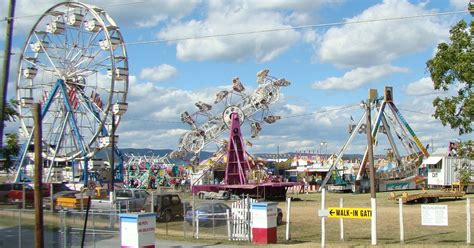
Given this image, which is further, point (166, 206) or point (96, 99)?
point (96, 99)

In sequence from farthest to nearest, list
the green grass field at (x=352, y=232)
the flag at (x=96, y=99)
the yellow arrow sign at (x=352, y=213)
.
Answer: the flag at (x=96, y=99), the green grass field at (x=352, y=232), the yellow arrow sign at (x=352, y=213)

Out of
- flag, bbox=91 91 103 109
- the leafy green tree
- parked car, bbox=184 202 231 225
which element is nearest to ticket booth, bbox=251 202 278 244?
parked car, bbox=184 202 231 225

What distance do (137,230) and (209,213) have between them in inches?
362

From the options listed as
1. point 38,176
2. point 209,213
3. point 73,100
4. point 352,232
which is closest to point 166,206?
point 209,213

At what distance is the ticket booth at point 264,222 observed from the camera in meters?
22.4

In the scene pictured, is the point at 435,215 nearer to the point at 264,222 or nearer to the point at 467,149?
the point at 467,149

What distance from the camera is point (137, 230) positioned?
57.1 ft

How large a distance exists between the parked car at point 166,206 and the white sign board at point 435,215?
14006 mm

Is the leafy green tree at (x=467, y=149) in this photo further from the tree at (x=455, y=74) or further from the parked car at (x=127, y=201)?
the parked car at (x=127, y=201)

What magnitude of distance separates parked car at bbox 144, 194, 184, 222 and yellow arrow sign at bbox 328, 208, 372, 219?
1183 centimetres

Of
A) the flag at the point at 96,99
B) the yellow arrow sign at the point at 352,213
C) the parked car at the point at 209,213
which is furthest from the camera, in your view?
the flag at the point at 96,99

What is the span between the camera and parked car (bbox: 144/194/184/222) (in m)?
31.4

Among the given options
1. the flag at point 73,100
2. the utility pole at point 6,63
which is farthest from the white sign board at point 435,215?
the flag at point 73,100

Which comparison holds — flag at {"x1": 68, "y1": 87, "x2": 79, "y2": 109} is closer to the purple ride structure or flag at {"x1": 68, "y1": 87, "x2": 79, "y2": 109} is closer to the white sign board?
the purple ride structure
